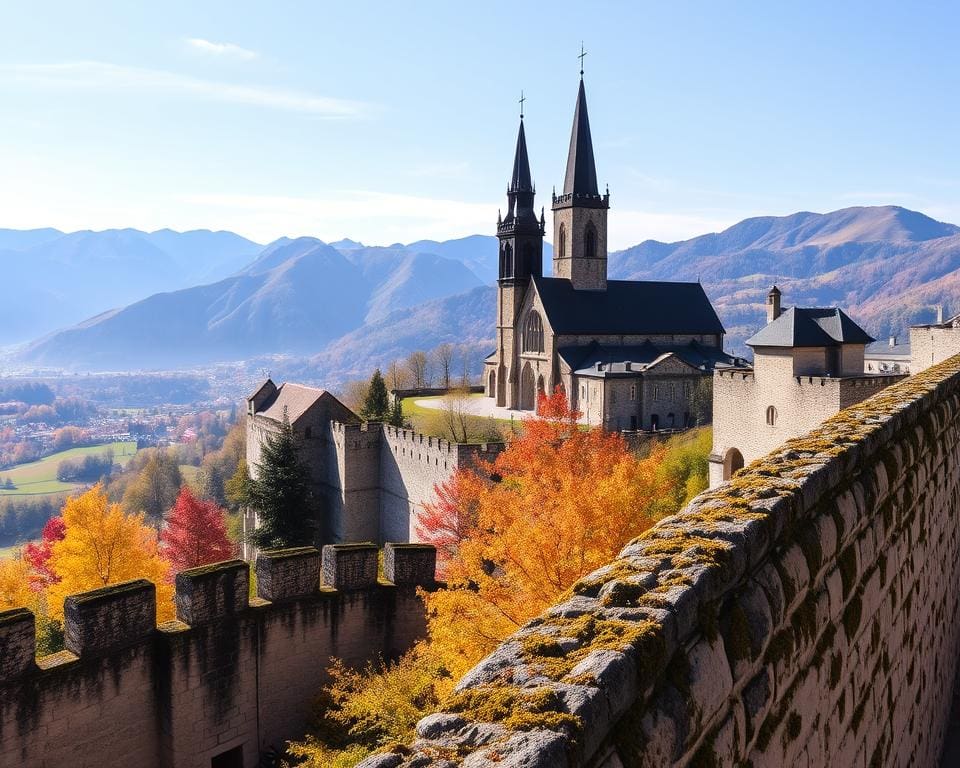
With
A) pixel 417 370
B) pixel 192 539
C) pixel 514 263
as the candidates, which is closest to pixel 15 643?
pixel 192 539

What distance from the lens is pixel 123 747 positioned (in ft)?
39.8

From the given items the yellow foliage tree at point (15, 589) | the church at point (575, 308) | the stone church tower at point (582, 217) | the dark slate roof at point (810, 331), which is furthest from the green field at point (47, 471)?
the dark slate roof at point (810, 331)

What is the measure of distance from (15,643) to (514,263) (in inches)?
2158

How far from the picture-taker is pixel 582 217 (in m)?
64.2

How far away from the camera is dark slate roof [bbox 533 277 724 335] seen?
60125 millimetres

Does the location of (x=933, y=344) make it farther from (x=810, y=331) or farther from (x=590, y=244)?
(x=590, y=244)

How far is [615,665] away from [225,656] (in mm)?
11645

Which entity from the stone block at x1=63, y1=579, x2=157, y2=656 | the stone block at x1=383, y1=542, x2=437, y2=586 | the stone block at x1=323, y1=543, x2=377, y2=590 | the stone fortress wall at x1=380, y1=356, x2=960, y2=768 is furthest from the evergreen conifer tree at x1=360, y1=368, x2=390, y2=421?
the stone fortress wall at x1=380, y1=356, x2=960, y2=768

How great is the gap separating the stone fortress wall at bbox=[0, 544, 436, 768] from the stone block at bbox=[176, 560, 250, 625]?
19mm

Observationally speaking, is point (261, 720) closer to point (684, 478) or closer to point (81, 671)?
point (81, 671)

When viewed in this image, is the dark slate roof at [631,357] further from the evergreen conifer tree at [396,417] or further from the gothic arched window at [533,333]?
the evergreen conifer tree at [396,417]

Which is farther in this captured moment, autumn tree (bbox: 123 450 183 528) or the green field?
the green field

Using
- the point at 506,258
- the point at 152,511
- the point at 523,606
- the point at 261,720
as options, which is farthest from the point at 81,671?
the point at 152,511

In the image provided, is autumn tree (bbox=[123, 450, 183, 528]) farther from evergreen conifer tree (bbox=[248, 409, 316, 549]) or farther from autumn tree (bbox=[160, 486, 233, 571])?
evergreen conifer tree (bbox=[248, 409, 316, 549])
